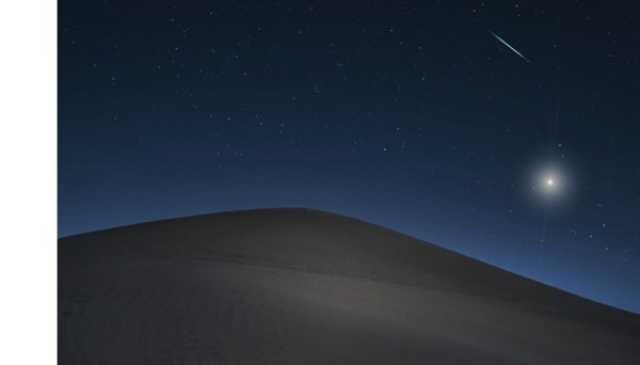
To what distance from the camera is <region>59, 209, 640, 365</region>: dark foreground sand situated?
6.32 meters

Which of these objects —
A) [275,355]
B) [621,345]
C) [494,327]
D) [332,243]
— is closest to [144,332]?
[275,355]

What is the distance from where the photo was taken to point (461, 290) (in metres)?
17.1

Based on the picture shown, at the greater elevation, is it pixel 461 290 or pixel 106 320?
pixel 461 290
